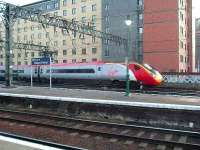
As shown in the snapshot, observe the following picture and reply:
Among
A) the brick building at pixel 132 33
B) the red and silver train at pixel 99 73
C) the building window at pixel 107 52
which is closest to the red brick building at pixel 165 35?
the brick building at pixel 132 33

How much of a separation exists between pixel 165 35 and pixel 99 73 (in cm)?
2673

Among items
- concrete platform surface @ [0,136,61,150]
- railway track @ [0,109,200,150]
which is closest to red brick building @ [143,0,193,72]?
railway track @ [0,109,200,150]

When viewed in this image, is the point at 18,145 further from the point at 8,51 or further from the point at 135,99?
the point at 8,51

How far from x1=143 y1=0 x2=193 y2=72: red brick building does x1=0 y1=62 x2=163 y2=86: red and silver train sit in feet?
74.4

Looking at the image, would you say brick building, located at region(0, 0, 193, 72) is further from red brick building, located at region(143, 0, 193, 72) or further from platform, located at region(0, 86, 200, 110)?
platform, located at region(0, 86, 200, 110)

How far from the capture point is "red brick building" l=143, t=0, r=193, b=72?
55344 millimetres

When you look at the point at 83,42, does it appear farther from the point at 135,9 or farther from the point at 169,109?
the point at 169,109

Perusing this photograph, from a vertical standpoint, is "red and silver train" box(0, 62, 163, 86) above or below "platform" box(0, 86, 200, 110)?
above

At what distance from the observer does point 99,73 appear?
32.6 meters

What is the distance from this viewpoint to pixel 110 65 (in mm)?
31406

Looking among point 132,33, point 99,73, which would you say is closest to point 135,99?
point 99,73

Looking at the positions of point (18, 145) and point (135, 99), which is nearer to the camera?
point (18, 145)

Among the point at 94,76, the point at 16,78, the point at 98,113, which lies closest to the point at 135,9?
the point at 16,78

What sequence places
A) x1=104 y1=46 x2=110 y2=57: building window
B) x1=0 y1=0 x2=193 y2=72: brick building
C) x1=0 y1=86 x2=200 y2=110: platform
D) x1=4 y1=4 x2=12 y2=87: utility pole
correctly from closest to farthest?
x1=0 y1=86 x2=200 y2=110: platform
x1=4 y1=4 x2=12 y2=87: utility pole
x1=0 y1=0 x2=193 y2=72: brick building
x1=104 y1=46 x2=110 y2=57: building window
